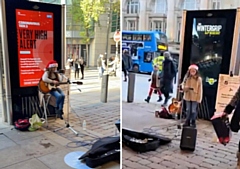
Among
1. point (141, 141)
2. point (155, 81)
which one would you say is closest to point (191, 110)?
point (155, 81)

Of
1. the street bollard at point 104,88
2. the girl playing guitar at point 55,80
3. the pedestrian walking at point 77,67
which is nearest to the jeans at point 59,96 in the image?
the girl playing guitar at point 55,80

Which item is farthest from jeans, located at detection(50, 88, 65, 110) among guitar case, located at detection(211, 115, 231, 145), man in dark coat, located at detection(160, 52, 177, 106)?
guitar case, located at detection(211, 115, 231, 145)

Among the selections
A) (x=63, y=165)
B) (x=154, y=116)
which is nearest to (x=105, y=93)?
(x=154, y=116)

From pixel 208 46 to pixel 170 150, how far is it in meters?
1.03

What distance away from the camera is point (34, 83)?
2721mm

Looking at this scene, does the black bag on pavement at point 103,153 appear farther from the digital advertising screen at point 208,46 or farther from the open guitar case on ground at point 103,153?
the digital advertising screen at point 208,46

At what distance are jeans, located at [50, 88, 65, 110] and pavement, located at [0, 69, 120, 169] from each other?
10 centimetres

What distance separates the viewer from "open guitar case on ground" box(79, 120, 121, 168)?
192cm

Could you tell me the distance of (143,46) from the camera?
1.97m

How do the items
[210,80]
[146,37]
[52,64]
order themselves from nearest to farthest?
1. [146,37]
2. [210,80]
3. [52,64]

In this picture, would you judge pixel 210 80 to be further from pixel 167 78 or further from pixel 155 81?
pixel 155 81

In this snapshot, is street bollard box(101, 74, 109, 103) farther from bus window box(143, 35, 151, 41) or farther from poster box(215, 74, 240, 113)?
poster box(215, 74, 240, 113)

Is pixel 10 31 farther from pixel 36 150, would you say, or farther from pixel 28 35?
pixel 36 150

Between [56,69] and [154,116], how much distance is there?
1084 millimetres
